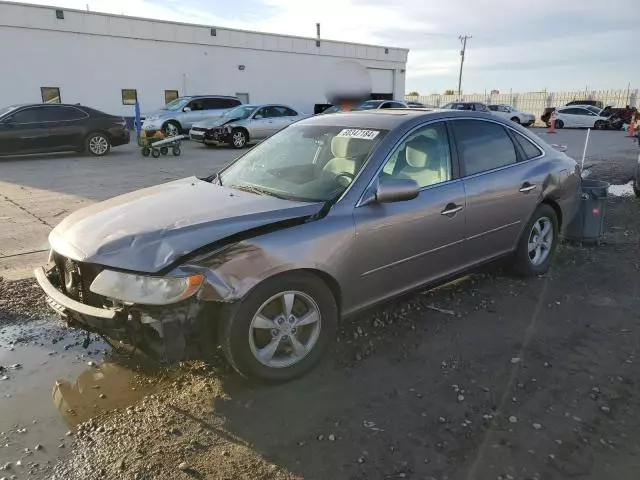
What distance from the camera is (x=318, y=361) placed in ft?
11.1

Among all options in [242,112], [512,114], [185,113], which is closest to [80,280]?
[242,112]

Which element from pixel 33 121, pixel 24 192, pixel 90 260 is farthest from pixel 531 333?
pixel 33 121

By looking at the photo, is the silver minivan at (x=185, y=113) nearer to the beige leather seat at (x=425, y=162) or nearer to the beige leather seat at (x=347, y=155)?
A: the beige leather seat at (x=347, y=155)

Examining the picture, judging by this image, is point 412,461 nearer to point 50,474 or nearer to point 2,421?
point 50,474

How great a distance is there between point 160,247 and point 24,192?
8.16 m

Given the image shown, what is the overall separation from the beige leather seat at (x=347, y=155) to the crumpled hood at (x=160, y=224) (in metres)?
0.49

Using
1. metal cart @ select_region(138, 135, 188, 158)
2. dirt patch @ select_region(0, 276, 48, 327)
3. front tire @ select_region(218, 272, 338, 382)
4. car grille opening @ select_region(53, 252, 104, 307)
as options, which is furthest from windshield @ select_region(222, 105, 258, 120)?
front tire @ select_region(218, 272, 338, 382)

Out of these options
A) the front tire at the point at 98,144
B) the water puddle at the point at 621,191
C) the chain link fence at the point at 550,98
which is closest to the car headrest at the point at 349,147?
the water puddle at the point at 621,191

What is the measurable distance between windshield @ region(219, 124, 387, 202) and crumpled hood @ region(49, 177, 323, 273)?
0.21 meters

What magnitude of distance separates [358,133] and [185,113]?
18.0 metres

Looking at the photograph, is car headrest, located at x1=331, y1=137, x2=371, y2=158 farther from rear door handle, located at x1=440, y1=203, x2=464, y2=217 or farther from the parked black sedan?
the parked black sedan

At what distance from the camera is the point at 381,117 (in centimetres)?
410

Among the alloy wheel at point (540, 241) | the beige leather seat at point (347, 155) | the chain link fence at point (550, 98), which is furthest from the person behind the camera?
the chain link fence at point (550, 98)

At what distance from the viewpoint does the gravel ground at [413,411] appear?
8.37 ft
